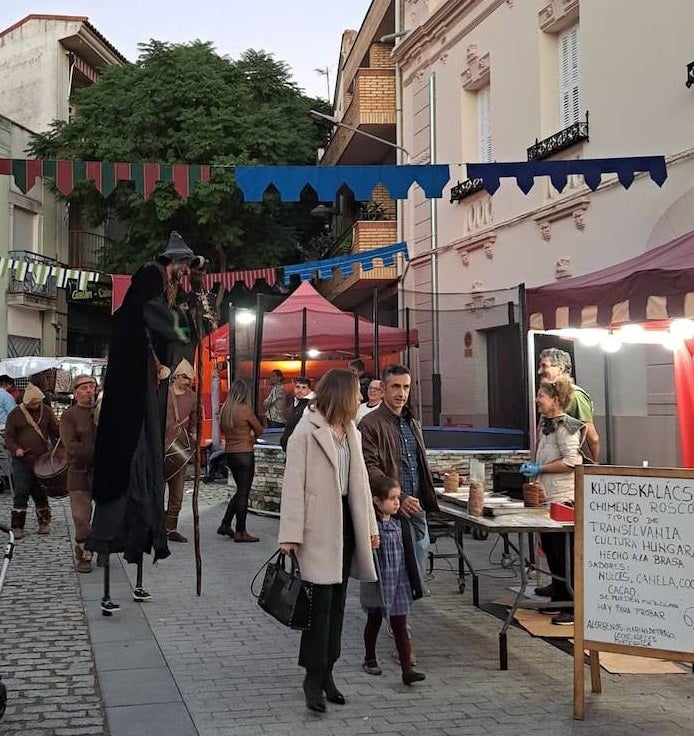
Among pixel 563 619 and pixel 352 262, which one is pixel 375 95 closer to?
pixel 352 262

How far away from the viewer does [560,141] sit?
42.9ft

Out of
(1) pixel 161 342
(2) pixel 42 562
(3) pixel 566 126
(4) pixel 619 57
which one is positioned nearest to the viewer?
(1) pixel 161 342

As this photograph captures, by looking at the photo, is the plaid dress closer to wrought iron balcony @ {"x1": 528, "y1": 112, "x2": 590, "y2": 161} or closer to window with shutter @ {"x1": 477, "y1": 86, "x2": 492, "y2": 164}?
wrought iron balcony @ {"x1": 528, "y1": 112, "x2": 590, "y2": 161}

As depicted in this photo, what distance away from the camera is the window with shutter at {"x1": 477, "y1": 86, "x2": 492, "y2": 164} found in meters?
16.1

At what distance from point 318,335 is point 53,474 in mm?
4954

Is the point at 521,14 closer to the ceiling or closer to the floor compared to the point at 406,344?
closer to the ceiling

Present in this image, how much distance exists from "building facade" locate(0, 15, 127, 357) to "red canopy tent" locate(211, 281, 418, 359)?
17.4 meters

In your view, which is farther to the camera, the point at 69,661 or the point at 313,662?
the point at 69,661

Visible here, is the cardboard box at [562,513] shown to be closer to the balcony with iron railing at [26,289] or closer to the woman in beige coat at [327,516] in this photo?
the woman in beige coat at [327,516]

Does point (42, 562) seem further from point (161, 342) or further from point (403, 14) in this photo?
point (403, 14)

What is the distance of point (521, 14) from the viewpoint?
14438 millimetres

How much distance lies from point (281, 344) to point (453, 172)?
17.0 feet

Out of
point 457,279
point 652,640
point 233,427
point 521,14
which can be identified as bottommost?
point 652,640

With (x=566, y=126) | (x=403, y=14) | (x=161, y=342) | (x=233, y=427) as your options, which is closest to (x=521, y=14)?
(x=566, y=126)
